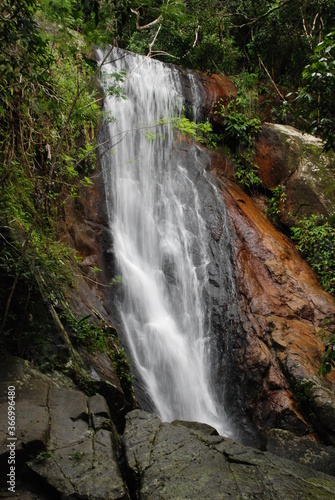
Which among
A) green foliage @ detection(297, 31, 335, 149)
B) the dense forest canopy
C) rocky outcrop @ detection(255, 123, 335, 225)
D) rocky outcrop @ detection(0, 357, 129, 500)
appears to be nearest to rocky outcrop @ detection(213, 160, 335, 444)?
rocky outcrop @ detection(255, 123, 335, 225)

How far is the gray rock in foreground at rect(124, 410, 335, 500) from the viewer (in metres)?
3.20

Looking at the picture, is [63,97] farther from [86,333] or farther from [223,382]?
[223,382]

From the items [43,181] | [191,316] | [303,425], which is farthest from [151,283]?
[303,425]

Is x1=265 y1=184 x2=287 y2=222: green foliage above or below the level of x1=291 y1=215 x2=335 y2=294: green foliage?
above

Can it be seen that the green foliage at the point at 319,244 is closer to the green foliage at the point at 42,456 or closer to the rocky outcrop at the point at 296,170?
the rocky outcrop at the point at 296,170

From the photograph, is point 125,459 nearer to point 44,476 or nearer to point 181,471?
point 181,471

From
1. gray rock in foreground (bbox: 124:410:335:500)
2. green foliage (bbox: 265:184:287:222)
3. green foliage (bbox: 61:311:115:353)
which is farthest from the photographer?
green foliage (bbox: 265:184:287:222)

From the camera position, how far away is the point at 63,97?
672 centimetres

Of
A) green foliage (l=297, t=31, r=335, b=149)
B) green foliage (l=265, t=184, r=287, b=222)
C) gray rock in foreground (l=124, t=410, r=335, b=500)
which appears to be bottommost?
gray rock in foreground (l=124, t=410, r=335, b=500)

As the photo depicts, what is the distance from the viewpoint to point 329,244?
10.9 m

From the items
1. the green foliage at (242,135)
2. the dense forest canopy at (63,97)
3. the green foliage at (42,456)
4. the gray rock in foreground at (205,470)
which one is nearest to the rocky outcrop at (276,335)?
the green foliage at (242,135)

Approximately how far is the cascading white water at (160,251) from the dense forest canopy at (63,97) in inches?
41.8

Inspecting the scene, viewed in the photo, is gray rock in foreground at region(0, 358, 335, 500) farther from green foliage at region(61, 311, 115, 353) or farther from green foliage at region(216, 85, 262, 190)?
green foliage at region(216, 85, 262, 190)

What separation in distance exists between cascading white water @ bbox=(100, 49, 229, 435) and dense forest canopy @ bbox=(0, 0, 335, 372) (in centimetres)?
106
